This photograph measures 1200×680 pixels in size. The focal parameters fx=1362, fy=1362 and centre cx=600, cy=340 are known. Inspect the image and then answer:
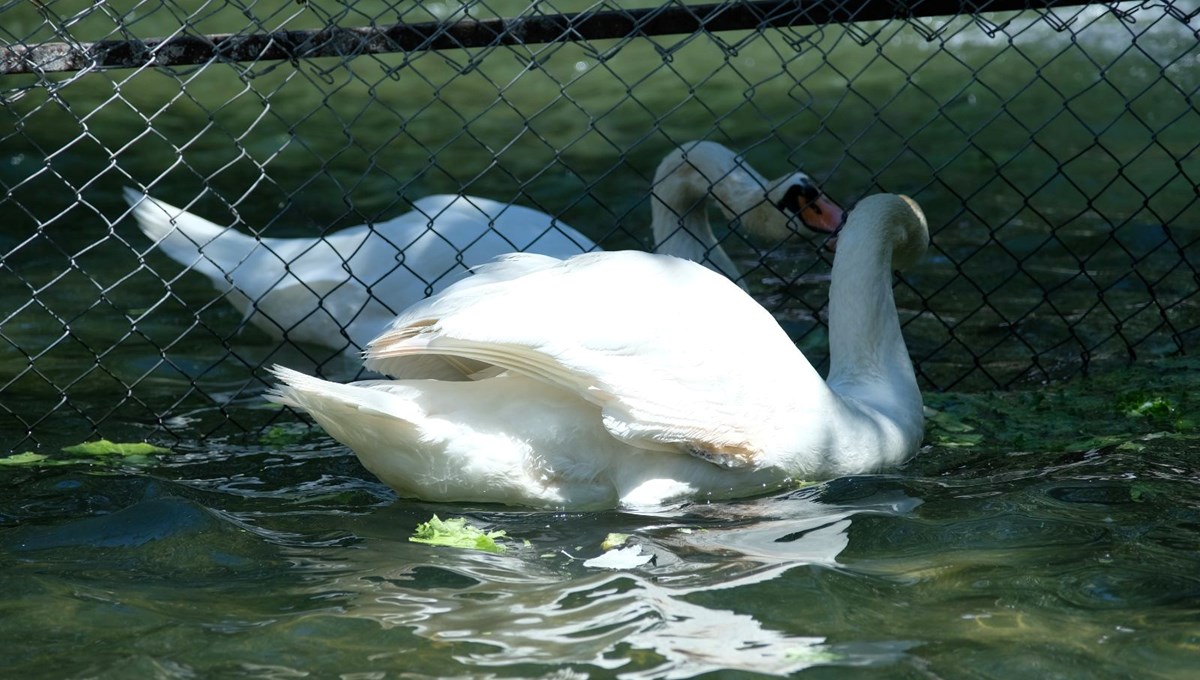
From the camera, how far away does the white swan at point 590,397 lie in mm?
3902

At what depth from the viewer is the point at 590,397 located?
3.94m

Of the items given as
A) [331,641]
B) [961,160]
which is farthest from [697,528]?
[961,160]

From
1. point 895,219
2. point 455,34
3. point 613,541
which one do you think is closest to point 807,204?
point 895,219

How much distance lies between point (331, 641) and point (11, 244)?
228 inches

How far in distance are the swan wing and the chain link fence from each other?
31.2 inches

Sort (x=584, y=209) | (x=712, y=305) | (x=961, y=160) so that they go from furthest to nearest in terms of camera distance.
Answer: (x=961, y=160)
(x=584, y=209)
(x=712, y=305)

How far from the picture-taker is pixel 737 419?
13.4ft

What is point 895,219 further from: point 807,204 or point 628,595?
point 628,595

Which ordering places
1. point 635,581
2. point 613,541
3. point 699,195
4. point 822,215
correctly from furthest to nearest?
point 699,195 < point 822,215 < point 613,541 < point 635,581

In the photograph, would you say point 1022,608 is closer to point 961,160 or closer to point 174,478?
point 174,478

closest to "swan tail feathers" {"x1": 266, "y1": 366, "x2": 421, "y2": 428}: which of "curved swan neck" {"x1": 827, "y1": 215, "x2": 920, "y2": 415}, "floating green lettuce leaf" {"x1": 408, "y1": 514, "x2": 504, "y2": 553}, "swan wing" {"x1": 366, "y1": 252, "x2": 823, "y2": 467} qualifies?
"swan wing" {"x1": 366, "y1": 252, "x2": 823, "y2": 467}

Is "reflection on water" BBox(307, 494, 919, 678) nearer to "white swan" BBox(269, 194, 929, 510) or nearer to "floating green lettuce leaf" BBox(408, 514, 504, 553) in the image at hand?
"floating green lettuce leaf" BBox(408, 514, 504, 553)

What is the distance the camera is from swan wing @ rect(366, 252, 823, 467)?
389 cm

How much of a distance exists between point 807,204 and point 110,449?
122 inches
